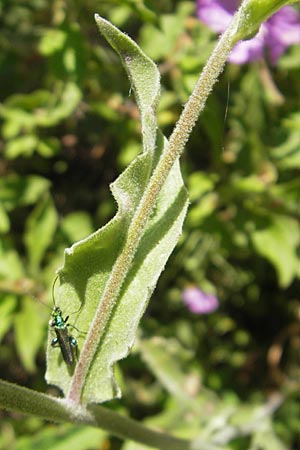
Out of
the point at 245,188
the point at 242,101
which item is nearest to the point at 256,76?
the point at 242,101

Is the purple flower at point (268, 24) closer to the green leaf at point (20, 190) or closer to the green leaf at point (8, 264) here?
the green leaf at point (20, 190)

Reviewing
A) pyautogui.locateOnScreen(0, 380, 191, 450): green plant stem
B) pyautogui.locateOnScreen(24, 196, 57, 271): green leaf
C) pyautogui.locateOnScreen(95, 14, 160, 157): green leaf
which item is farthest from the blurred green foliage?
pyautogui.locateOnScreen(95, 14, 160, 157): green leaf

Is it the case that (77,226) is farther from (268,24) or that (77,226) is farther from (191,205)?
(268,24)

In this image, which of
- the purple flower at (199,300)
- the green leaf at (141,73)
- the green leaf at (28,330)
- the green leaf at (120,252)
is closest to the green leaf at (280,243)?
the purple flower at (199,300)

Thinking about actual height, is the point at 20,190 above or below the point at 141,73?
below

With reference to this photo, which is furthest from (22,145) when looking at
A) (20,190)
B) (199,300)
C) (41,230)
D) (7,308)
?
(199,300)
